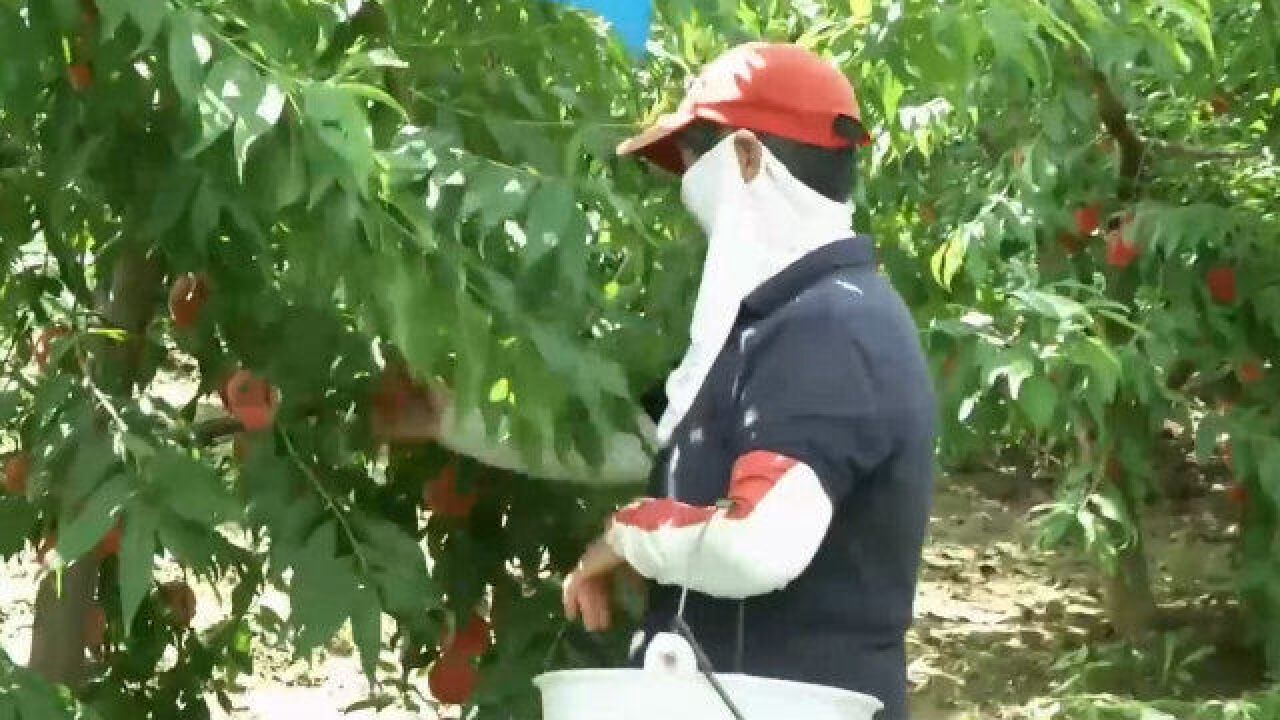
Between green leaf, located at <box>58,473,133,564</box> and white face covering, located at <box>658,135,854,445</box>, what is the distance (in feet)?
1.99

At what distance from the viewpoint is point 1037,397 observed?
283cm

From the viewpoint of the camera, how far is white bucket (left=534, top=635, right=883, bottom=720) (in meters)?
1.74

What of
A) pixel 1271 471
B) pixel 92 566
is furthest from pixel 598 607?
pixel 1271 471

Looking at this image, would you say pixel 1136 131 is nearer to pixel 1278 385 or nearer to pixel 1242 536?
pixel 1278 385

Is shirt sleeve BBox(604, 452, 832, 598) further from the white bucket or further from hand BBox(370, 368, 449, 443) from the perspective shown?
hand BBox(370, 368, 449, 443)

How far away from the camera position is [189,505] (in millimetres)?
1970

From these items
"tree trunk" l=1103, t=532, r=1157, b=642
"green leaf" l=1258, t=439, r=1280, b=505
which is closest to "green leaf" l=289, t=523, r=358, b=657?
"green leaf" l=1258, t=439, r=1280, b=505

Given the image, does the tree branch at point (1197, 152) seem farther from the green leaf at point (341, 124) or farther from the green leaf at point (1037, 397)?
the green leaf at point (341, 124)

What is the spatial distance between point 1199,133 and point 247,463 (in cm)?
355

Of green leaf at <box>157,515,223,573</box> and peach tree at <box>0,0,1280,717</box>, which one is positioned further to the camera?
green leaf at <box>157,515,223,573</box>

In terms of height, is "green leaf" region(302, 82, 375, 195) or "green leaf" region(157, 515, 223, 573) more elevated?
"green leaf" region(302, 82, 375, 195)

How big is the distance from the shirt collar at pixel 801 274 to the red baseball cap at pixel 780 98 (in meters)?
0.12

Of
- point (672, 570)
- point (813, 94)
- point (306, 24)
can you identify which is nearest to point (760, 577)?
point (672, 570)

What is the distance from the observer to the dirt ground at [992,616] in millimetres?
5398
